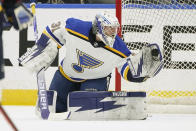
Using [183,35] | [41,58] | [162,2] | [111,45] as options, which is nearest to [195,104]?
[183,35]

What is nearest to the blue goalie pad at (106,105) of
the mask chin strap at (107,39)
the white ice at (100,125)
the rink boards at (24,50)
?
the white ice at (100,125)

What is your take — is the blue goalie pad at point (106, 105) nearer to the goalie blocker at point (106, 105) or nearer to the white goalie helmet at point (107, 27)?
the goalie blocker at point (106, 105)

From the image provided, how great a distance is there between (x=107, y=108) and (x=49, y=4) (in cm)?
189

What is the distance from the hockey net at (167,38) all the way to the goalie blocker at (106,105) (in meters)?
0.93

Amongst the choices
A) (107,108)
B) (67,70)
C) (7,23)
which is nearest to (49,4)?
(67,70)

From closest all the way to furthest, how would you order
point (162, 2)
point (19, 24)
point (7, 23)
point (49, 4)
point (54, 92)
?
point (19, 24) < point (7, 23) < point (54, 92) < point (162, 2) < point (49, 4)

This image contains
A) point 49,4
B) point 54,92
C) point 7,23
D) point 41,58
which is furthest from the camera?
point 49,4

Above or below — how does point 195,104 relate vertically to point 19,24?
below

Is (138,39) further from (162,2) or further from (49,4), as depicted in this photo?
(49,4)

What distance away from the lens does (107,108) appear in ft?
12.2

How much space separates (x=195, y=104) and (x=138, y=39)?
→ 86 cm

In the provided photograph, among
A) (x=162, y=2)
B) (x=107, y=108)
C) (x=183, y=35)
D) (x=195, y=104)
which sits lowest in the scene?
(x=195, y=104)

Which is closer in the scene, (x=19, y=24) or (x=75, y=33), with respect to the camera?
(x=19, y=24)

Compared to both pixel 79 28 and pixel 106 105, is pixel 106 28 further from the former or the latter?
pixel 106 105
